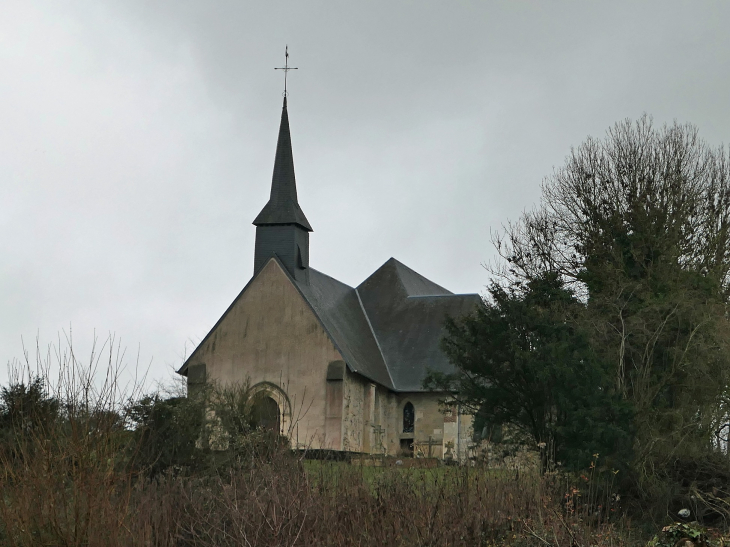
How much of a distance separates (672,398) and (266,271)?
47.8ft


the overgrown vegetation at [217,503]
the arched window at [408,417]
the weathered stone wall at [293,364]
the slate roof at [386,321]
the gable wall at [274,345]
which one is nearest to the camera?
the overgrown vegetation at [217,503]

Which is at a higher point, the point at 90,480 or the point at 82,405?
the point at 82,405

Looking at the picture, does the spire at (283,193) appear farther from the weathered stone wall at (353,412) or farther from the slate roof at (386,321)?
the weathered stone wall at (353,412)

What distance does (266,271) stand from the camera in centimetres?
3117

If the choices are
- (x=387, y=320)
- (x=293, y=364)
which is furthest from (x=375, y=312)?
(x=293, y=364)

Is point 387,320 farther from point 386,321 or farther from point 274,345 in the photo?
point 274,345

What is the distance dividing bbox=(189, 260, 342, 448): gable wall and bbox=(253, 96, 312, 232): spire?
1846mm

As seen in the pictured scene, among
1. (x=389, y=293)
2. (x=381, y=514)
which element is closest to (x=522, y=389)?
(x=381, y=514)

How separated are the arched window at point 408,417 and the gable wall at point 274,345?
15.1 feet

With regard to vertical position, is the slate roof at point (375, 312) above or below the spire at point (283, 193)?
below

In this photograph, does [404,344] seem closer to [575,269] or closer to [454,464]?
[575,269]

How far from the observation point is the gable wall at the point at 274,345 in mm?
29859

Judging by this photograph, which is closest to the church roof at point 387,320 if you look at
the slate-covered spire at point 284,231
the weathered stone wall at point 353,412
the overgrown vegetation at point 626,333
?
the weathered stone wall at point 353,412

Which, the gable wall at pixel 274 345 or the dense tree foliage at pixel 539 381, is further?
the gable wall at pixel 274 345
